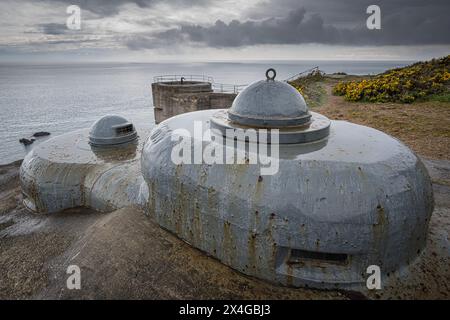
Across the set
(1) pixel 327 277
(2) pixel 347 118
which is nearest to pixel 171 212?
(1) pixel 327 277

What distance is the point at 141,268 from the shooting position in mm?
6664

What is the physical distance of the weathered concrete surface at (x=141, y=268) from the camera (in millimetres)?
5938

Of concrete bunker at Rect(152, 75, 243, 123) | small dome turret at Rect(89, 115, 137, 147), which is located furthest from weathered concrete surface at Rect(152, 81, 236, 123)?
small dome turret at Rect(89, 115, 137, 147)

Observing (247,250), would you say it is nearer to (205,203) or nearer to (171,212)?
(205,203)

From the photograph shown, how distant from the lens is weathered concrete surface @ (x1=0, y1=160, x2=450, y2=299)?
19.5 ft

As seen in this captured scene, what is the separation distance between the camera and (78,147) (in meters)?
13.1

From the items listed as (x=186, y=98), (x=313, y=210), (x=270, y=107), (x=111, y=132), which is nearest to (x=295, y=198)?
(x=313, y=210)

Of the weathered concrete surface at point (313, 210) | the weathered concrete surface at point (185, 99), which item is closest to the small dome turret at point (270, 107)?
the weathered concrete surface at point (313, 210)

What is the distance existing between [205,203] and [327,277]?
108 inches

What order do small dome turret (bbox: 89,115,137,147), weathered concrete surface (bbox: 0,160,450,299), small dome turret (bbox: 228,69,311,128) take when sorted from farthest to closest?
small dome turret (bbox: 89,115,137,147) → small dome turret (bbox: 228,69,311,128) → weathered concrete surface (bbox: 0,160,450,299)

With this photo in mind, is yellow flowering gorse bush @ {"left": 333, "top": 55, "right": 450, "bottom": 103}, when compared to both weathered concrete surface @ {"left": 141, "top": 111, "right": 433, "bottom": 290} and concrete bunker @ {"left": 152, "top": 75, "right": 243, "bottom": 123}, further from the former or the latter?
weathered concrete surface @ {"left": 141, "top": 111, "right": 433, "bottom": 290}

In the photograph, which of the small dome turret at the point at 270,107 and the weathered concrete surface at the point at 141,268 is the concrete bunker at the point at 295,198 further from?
the weathered concrete surface at the point at 141,268
